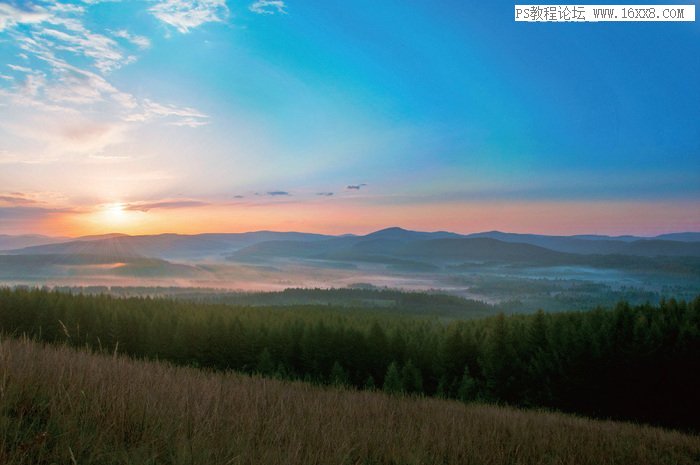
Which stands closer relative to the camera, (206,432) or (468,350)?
(206,432)

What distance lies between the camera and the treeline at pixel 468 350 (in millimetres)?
41062

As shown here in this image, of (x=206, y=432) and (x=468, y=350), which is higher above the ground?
(x=206, y=432)

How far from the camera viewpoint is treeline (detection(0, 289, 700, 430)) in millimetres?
41062

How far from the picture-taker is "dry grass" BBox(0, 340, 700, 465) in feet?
21.9

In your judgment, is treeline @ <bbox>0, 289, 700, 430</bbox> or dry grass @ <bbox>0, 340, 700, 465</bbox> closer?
dry grass @ <bbox>0, 340, 700, 465</bbox>

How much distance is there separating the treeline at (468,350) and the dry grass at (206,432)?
32360 mm

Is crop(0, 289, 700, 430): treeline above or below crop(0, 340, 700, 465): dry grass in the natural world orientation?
below

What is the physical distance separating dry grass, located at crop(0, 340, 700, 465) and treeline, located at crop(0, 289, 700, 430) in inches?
1274

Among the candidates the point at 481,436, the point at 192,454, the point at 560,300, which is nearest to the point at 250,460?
the point at 192,454

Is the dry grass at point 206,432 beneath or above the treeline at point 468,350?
above

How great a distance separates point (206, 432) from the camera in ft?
25.5

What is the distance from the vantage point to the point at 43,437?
6.27 meters

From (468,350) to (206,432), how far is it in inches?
1814

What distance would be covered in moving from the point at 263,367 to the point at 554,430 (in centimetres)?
4305
